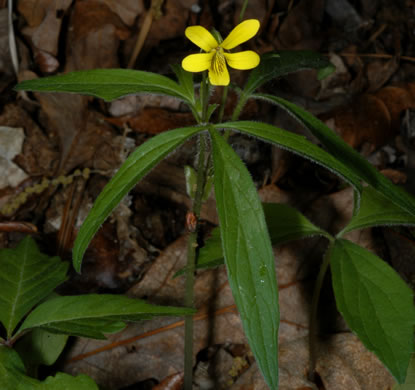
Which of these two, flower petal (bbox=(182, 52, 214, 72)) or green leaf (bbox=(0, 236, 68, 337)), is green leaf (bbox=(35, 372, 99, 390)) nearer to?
green leaf (bbox=(0, 236, 68, 337))

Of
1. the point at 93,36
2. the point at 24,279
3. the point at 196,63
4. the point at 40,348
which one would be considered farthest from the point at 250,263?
the point at 93,36

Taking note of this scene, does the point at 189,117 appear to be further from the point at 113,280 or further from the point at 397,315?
the point at 397,315

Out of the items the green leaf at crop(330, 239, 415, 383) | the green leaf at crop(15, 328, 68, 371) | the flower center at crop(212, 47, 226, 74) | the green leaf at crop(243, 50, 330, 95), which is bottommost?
the green leaf at crop(15, 328, 68, 371)

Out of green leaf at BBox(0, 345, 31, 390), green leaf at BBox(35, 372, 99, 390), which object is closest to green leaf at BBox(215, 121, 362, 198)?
green leaf at BBox(35, 372, 99, 390)

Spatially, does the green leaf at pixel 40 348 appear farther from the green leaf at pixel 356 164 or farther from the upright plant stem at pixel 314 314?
the green leaf at pixel 356 164

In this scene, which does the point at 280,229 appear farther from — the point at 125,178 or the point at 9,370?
the point at 9,370

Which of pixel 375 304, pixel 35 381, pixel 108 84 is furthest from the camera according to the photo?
pixel 375 304

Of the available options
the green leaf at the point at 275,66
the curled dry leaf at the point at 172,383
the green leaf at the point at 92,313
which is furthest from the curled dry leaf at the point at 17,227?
the green leaf at the point at 275,66
